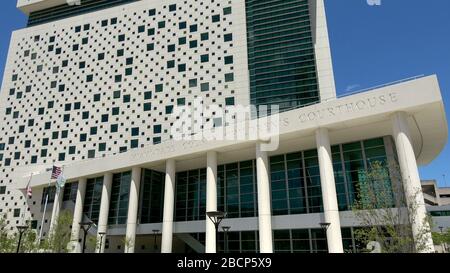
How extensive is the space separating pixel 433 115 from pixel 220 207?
22630mm

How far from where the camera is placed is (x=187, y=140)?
111 feet

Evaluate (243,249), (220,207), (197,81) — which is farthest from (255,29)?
(243,249)

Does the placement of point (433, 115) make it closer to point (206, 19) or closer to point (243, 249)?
point (243, 249)

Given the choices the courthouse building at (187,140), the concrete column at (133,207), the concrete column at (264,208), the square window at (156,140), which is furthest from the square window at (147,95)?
the concrete column at (264,208)

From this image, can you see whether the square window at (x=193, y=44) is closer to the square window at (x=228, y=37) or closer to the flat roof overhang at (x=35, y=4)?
the square window at (x=228, y=37)

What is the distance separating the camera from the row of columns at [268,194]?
22.4 meters

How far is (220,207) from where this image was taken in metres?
36.2

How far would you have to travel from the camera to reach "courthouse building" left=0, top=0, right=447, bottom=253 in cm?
2730

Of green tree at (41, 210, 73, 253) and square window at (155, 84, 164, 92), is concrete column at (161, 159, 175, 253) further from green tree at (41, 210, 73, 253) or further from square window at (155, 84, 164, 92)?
square window at (155, 84, 164, 92)

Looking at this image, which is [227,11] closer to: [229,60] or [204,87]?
[229,60]

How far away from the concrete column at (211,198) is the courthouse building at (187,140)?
0.13m

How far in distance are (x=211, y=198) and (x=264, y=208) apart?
5.92m

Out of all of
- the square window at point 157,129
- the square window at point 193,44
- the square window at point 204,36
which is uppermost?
Result: the square window at point 204,36
